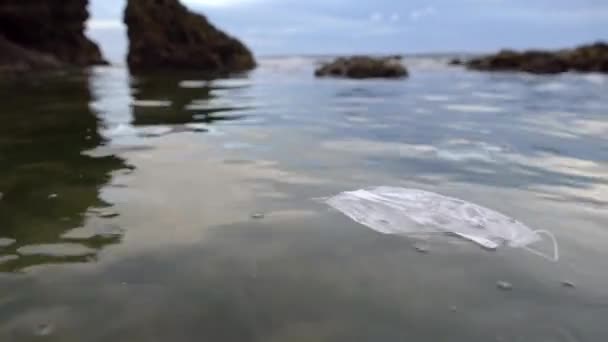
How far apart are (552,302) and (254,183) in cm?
237

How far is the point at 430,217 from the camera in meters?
3.20

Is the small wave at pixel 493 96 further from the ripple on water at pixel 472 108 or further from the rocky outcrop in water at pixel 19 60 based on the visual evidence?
the rocky outcrop in water at pixel 19 60

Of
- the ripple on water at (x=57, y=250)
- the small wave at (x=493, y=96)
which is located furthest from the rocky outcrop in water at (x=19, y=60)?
the ripple on water at (x=57, y=250)

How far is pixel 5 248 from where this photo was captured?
8.49ft

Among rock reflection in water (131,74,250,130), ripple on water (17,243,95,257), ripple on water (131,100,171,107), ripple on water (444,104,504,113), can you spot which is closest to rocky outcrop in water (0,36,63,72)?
rock reflection in water (131,74,250,130)

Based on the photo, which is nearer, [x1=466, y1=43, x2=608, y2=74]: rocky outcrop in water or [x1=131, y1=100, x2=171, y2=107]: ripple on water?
[x1=131, y1=100, x2=171, y2=107]: ripple on water

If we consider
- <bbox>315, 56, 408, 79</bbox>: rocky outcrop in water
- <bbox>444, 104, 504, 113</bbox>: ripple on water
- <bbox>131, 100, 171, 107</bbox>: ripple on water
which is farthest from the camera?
<bbox>315, 56, 408, 79</bbox>: rocky outcrop in water

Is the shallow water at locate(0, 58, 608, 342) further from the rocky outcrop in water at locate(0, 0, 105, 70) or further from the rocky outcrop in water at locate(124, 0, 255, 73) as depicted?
the rocky outcrop in water at locate(124, 0, 255, 73)

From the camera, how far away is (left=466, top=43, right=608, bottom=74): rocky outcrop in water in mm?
23219

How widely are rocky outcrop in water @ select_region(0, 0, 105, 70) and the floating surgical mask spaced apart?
2440 centimetres

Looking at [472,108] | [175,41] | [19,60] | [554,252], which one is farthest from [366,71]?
[554,252]

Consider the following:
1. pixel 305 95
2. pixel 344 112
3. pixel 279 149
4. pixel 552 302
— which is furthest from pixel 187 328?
pixel 305 95

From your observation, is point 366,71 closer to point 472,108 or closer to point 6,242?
point 472,108

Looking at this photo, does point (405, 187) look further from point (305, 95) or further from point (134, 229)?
point (305, 95)
